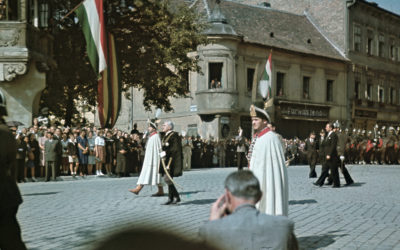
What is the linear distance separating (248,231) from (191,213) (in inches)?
298

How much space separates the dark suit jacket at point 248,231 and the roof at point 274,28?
3549 cm

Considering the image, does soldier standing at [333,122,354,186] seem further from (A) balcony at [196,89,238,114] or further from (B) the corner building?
(A) balcony at [196,89,238,114]

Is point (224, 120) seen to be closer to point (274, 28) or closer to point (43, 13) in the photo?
point (274, 28)

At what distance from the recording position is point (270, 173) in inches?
272

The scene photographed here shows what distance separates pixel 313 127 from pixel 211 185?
28.9 meters

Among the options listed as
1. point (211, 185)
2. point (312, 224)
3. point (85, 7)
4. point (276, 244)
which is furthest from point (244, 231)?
point (211, 185)

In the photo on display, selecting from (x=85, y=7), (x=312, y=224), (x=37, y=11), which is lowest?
(x=312, y=224)

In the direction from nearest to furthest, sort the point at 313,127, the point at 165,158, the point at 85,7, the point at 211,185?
the point at 85,7, the point at 165,158, the point at 211,185, the point at 313,127

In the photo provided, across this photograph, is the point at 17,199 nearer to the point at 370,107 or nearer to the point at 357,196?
the point at 357,196

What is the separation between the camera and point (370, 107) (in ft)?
166

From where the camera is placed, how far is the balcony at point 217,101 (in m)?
37.3

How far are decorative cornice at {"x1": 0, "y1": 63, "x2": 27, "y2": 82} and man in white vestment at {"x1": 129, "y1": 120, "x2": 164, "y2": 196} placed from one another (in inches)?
357

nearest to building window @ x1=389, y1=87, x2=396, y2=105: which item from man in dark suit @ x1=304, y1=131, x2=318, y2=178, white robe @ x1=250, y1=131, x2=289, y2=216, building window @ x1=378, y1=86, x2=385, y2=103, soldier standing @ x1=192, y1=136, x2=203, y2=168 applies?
building window @ x1=378, y1=86, x2=385, y2=103

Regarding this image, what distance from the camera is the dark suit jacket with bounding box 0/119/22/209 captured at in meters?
4.94
